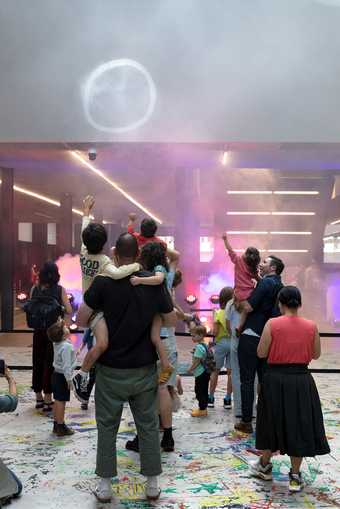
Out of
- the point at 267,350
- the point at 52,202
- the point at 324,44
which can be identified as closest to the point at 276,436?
the point at 267,350

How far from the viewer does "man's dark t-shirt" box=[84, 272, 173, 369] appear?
2.73 meters

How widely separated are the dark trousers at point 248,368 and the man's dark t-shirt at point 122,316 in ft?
4.34

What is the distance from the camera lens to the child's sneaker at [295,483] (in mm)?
2863

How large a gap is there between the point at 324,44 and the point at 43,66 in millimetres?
3879

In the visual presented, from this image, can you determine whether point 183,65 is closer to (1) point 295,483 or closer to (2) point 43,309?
(2) point 43,309

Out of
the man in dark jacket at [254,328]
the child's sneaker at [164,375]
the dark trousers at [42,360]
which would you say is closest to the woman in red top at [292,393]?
the child's sneaker at [164,375]

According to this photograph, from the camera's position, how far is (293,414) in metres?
2.83

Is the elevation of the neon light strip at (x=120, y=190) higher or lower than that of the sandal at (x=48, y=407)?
higher

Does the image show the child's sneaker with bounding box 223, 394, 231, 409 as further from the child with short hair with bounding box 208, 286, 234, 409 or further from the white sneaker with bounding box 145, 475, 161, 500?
the white sneaker with bounding box 145, 475, 161, 500

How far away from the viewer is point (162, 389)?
348cm

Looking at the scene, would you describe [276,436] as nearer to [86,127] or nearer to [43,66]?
[86,127]

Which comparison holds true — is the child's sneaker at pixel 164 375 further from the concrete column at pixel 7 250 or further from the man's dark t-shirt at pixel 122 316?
the concrete column at pixel 7 250

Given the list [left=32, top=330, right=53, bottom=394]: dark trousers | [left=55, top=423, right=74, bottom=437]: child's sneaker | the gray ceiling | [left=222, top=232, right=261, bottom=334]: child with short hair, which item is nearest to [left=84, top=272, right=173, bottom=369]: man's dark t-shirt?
[left=55, top=423, right=74, bottom=437]: child's sneaker

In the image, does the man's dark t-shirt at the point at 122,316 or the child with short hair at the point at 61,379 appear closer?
the man's dark t-shirt at the point at 122,316
